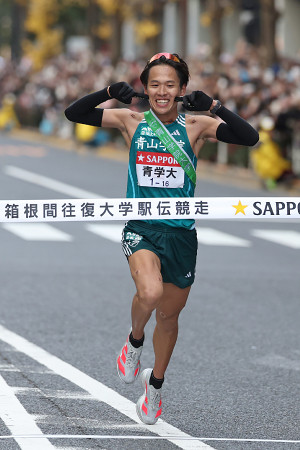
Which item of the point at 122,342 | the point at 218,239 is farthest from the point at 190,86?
the point at 122,342

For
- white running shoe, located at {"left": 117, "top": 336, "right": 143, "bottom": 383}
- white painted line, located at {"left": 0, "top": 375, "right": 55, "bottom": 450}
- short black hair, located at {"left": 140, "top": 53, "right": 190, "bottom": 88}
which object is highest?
short black hair, located at {"left": 140, "top": 53, "right": 190, "bottom": 88}

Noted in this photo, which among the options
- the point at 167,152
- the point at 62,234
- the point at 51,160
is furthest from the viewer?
the point at 51,160

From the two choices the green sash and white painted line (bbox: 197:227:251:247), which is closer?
the green sash

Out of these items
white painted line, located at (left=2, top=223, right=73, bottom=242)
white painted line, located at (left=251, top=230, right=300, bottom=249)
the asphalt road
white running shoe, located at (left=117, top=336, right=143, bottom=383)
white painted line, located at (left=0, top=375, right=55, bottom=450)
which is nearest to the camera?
white painted line, located at (left=0, top=375, right=55, bottom=450)

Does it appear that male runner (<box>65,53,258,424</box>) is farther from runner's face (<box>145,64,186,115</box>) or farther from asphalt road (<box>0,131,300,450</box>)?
asphalt road (<box>0,131,300,450</box>)

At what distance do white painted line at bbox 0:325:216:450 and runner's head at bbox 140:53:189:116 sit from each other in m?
1.62

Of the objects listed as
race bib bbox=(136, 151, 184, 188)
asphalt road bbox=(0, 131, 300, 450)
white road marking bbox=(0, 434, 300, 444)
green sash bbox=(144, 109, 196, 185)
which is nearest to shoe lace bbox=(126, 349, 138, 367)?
asphalt road bbox=(0, 131, 300, 450)

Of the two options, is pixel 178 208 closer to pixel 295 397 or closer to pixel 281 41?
pixel 295 397

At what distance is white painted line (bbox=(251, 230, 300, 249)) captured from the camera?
1747 cm

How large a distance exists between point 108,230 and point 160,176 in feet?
38.1

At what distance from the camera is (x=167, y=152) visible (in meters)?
6.77

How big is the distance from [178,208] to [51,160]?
2530 centimetres

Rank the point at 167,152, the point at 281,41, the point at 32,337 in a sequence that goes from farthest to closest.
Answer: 1. the point at 281,41
2. the point at 32,337
3. the point at 167,152

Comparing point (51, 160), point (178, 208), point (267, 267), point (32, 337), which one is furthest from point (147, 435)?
point (51, 160)
